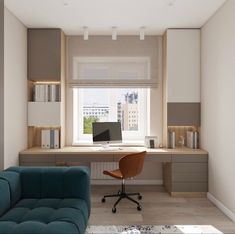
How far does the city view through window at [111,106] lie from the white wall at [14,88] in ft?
3.98

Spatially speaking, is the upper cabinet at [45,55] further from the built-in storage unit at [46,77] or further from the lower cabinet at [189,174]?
the lower cabinet at [189,174]

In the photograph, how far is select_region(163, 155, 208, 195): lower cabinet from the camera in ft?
13.9

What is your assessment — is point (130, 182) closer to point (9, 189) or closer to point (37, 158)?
point (37, 158)

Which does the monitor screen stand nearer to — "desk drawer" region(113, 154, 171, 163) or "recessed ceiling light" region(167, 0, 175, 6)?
"desk drawer" region(113, 154, 171, 163)

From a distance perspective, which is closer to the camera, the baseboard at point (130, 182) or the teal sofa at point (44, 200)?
the teal sofa at point (44, 200)

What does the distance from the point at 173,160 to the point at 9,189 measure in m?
2.49

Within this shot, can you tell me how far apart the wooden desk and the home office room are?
0.02 metres

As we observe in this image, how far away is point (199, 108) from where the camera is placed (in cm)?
460

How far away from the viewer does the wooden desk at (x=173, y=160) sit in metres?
4.21

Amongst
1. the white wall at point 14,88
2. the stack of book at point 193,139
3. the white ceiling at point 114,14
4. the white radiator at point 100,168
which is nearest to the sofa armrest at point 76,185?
the white wall at point 14,88

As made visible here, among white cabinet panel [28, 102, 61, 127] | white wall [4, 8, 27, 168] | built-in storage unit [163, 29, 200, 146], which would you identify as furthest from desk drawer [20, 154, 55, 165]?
built-in storage unit [163, 29, 200, 146]

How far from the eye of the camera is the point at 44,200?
2.79m

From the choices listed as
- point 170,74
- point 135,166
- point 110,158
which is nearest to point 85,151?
point 110,158

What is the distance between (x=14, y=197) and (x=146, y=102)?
308cm
